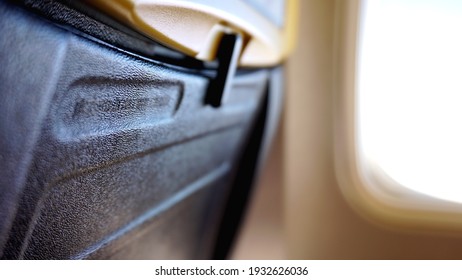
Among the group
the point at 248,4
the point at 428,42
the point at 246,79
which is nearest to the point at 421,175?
the point at 428,42

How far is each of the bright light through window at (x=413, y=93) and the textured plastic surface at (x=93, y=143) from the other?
438mm

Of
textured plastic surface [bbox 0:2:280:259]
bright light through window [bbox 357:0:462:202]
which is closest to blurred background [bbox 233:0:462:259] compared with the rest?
bright light through window [bbox 357:0:462:202]

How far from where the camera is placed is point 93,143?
0.53 m

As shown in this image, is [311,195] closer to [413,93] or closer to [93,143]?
[413,93]

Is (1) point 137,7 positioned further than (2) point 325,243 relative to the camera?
No

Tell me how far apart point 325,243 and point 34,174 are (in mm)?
1120

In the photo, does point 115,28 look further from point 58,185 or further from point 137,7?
point 58,185

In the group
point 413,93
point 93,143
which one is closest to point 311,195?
point 413,93

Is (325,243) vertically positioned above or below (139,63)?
below

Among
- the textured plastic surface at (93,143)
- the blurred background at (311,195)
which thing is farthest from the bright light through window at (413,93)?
the textured plastic surface at (93,143)

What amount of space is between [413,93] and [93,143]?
944mm

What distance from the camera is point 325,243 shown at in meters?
1.40

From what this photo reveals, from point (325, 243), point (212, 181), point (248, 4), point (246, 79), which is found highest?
point (248, 4)

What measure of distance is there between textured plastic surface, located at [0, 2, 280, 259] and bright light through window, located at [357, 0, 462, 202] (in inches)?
17.2
